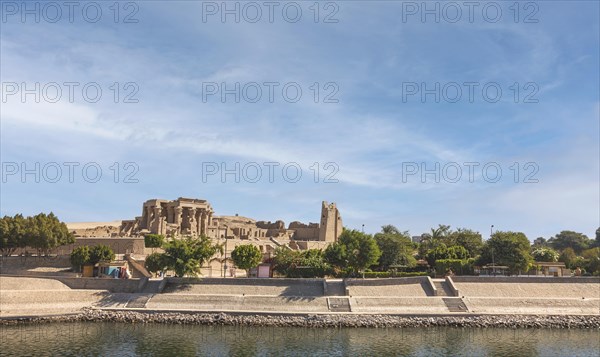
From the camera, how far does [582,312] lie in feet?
150

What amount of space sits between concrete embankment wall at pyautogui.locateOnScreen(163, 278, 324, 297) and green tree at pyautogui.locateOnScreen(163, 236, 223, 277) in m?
1.10

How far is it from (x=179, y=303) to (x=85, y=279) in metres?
10.8

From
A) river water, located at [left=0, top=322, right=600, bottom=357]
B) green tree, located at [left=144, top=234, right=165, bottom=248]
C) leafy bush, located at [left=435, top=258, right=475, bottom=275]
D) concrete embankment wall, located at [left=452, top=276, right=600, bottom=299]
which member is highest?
green tree, located at [left=144, top=234, right=165, bottom=248]

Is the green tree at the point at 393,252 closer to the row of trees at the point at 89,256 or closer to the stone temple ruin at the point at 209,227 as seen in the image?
the stone temple ruin at the point at 209,227

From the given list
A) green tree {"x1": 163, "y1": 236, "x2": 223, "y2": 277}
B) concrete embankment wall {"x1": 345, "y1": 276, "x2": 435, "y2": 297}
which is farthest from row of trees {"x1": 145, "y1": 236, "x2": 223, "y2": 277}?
concrete embankment wall {"x1": 345, "y1": 276, "x2": 435, "y2": 297}

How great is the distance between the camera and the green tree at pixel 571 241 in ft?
443

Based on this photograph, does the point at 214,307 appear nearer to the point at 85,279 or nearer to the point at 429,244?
the point at 85,279

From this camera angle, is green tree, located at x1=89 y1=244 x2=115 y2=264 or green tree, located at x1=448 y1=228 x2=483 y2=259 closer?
green tree, located at x1=89 y1=244 x2=115 y2=264

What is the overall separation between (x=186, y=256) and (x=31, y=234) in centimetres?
2035

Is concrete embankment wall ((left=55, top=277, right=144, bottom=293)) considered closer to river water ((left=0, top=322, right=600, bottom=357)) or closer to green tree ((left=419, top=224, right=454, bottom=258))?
river water ((left=0, top=322, right=600, bottom=357))

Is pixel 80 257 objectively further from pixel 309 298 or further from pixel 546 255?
pixel 546 255

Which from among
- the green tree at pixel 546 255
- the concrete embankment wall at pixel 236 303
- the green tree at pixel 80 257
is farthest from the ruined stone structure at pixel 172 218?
the green tree at pixel 546 255

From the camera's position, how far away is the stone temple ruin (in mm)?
79312

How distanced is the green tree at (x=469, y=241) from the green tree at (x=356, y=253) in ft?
75.1
